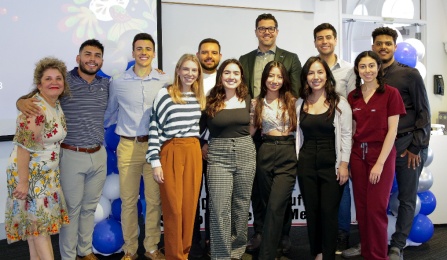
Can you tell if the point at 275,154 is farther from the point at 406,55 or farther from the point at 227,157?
the point at 406,55

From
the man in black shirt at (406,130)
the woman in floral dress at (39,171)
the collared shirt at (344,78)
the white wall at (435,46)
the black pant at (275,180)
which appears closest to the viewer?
the woman in floral dress at (39,171)

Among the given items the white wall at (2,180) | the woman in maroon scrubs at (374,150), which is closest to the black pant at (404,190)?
the woman in maroon scrubs at (374,150)

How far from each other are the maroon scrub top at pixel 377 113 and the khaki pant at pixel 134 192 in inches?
62.1

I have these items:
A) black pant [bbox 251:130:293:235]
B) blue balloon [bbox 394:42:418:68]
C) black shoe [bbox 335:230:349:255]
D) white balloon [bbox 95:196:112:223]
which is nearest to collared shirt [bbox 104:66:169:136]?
white balloon [bbox 95:196:112:223]

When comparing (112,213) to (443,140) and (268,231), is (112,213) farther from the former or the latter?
(443,140)

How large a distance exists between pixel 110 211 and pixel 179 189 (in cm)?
86

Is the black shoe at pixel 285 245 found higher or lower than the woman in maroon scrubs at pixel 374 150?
lower

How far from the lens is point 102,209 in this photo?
3.31 meters

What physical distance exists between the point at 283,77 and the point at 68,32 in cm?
244

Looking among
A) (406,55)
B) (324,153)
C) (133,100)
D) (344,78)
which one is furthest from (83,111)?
(406,55)

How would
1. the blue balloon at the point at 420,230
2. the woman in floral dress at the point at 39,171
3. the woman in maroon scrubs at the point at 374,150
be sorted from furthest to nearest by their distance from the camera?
1. the blue balloon at the point at 420,230
2. the woman in maroon scrubs at the point at 374,150
3. the woman in floral dress at the point at 39,171

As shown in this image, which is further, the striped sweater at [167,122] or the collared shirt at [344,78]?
the collared shirt at [344,78]

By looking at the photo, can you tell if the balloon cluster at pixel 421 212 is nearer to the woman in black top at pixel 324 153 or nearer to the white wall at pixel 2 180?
the woman in black top at pixel 324 153

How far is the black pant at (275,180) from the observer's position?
2928 mm
